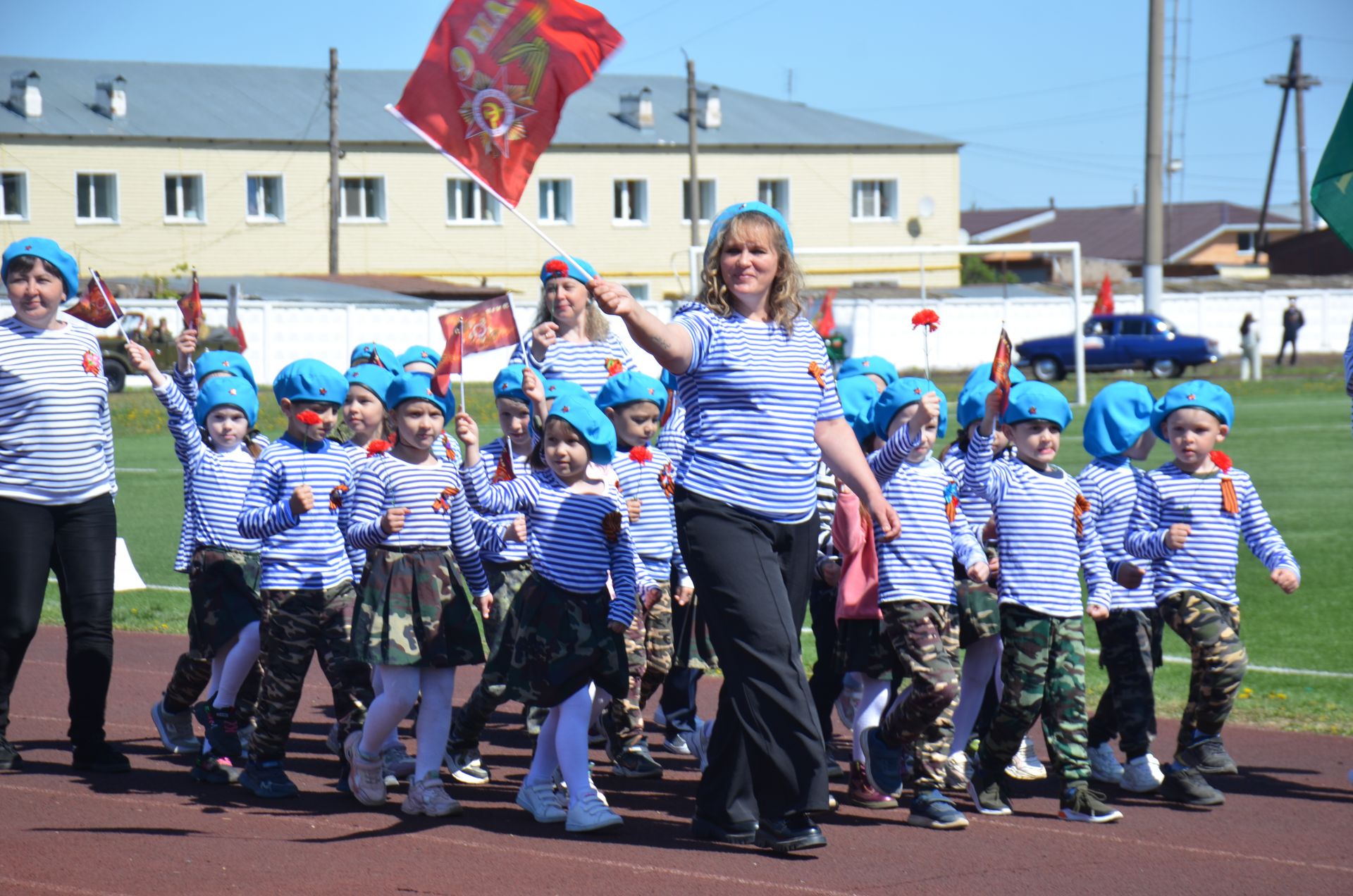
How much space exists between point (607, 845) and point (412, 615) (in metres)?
1.11

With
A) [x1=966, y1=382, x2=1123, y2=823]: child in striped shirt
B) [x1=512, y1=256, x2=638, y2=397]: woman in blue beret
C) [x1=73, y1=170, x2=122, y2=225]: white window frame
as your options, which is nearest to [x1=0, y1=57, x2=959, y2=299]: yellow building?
[x1=73, y1=170, x2=122, y2=225]: white window frame

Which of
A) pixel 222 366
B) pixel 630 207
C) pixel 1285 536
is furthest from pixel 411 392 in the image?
pixel 630 207

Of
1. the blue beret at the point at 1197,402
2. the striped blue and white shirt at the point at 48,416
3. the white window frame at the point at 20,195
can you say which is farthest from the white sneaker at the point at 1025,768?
the white window frame at the point at 20,195

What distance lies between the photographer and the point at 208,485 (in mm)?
6891

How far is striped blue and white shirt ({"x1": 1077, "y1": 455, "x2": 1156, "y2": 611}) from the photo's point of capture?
21.4 ft

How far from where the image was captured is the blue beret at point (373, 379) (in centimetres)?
633

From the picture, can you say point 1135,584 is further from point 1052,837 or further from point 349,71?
point 349,71

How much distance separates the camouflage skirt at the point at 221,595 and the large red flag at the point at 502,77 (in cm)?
220

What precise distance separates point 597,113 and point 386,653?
55.5m

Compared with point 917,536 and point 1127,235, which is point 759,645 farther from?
point 1127,235

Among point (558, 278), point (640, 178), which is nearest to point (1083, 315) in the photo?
point (640, 178)

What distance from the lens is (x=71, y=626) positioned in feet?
21.8

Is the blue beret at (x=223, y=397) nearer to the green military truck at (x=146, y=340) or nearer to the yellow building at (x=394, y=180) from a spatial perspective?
the green military truck at (x=146, y=340)

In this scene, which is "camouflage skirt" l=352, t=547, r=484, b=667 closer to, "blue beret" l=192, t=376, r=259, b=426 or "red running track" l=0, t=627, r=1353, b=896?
"red running track" l=0, t=627, r=1353, b=896
